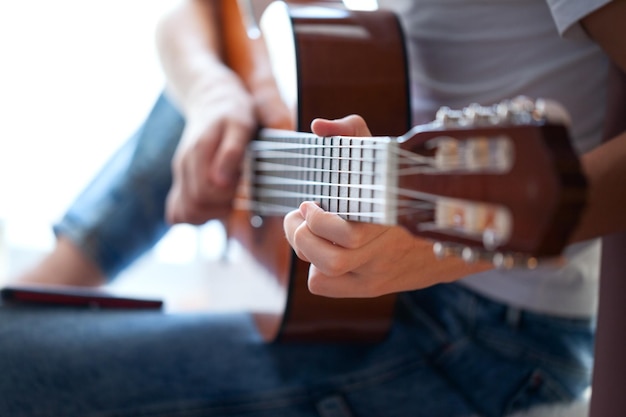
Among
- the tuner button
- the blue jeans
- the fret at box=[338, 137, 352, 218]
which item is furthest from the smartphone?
the tuner button

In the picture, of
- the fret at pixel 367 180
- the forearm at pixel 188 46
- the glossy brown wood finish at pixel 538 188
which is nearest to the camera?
the glossy brown wood finish at pixel 538 188

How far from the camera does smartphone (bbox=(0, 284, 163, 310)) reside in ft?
2.61

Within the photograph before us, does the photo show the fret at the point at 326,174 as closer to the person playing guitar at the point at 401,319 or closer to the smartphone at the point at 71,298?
the person playing guitar at the point at 401,319

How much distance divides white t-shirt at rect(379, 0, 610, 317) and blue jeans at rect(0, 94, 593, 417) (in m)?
0.03

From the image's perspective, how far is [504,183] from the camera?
302 mm

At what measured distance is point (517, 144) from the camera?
299 millimetres

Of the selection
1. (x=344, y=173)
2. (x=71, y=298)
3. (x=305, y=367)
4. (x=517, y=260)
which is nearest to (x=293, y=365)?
(x=305, y=367)

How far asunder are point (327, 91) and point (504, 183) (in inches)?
13.0

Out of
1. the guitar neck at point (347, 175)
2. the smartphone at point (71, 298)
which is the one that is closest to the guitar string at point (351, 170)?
the guitar neck at point (347, 175)

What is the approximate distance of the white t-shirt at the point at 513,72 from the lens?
56cm

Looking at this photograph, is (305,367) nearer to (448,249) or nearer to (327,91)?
(327,91)

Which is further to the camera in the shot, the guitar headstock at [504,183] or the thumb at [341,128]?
the thumb at [341,128]

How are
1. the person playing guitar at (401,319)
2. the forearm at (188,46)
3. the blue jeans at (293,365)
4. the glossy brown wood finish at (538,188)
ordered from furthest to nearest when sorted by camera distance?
the forearm at (188,46) < the blue jeans at (293,365) < the person playing guitar at (401,319) < the glossy brown wood finish at (538,188)

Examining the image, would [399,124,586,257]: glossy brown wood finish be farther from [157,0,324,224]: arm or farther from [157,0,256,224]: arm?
[157,0,256,224]: arm
